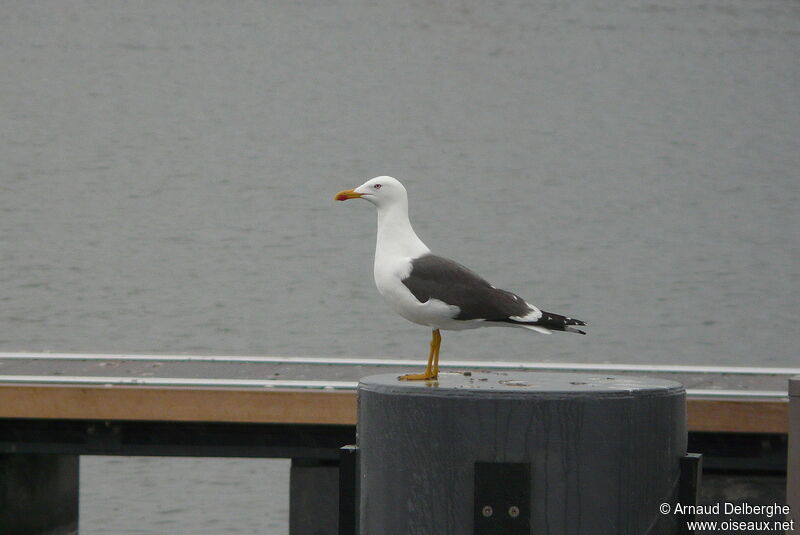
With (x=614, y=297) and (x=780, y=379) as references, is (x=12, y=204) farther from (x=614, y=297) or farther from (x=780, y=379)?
(x=780, y=379)

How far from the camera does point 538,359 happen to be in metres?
13.2

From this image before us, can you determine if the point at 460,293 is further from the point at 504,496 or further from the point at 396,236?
the point at 504,496

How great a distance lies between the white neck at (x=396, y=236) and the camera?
364 centimetres

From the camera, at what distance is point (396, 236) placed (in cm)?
366

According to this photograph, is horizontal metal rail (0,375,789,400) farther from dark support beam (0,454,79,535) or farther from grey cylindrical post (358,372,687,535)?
grey cylindrical post (358,372,687,535)

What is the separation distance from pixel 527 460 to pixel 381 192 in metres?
1.37

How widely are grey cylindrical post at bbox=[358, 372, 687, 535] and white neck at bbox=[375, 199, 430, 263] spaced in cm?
101

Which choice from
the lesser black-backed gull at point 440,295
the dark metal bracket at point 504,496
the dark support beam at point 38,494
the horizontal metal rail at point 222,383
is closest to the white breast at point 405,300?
the lesser black-backed gull at point 440,295

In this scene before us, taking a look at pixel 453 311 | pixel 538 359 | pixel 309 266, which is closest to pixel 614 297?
pixel 538 359

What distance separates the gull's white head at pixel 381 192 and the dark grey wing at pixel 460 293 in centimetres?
24

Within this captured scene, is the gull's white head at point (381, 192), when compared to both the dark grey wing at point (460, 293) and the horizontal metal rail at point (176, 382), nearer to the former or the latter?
the dark grey wing at point (460, 293)

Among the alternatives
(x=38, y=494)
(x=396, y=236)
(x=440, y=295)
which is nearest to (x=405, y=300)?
(x=440, y=295)

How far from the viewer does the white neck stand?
364 cm

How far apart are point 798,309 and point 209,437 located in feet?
35.1
